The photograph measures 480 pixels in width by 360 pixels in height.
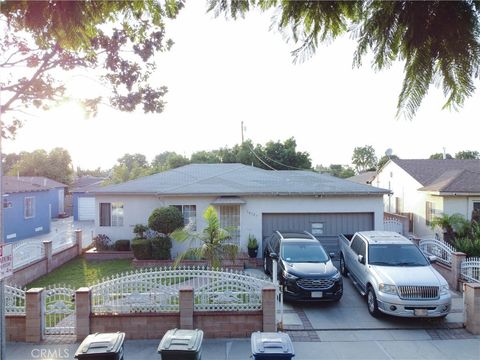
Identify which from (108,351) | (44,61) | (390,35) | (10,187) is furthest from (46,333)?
(10,187)

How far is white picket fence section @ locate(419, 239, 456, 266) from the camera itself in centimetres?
1326

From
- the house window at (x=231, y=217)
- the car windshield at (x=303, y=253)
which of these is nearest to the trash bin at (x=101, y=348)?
the car windshield at (x=303, y=253)

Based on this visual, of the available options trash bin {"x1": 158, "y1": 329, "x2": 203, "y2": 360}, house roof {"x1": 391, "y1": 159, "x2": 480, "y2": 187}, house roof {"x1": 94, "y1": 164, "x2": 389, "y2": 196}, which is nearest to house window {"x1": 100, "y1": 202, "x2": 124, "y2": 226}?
house roof {"x1": 94, "y1": 164, "x2": 389, "y2": 196}

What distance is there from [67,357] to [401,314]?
23.6 feet

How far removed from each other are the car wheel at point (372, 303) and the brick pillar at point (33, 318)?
7.66 m

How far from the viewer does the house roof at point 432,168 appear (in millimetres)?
23969

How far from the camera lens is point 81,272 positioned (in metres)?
15.0

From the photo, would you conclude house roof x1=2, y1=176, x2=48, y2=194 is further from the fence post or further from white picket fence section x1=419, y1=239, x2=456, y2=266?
the fence post

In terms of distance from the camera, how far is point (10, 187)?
74.7ft

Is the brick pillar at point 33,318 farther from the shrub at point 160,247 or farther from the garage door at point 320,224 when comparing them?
the garage door at point 320,224

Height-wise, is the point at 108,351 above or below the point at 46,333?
above

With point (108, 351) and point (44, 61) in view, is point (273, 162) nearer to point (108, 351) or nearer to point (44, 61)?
point (44, 61)

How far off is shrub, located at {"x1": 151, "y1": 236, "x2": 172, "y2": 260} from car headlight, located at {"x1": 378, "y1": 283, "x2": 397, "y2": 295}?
9156 mm

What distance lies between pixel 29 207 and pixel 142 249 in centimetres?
1233
